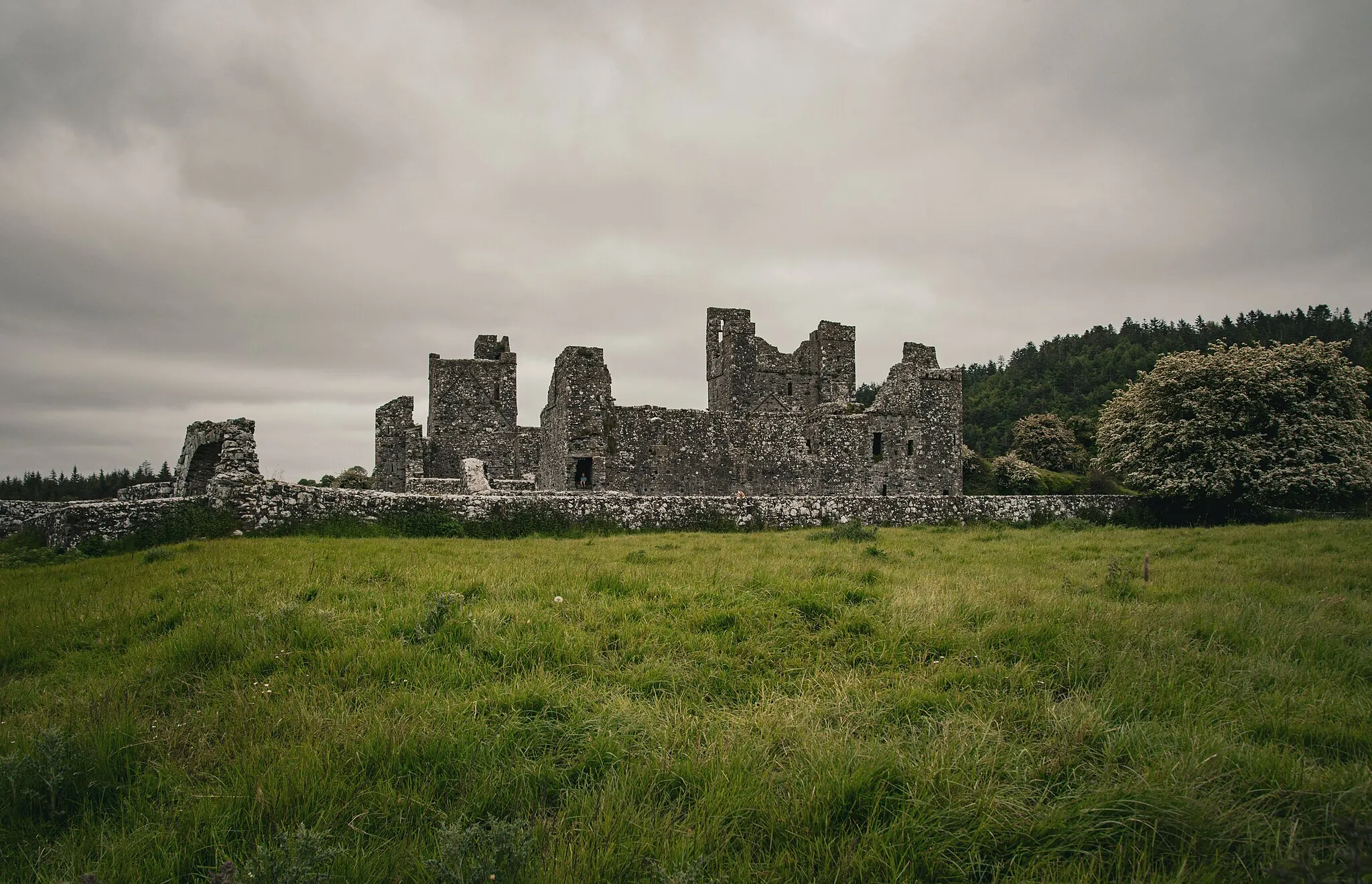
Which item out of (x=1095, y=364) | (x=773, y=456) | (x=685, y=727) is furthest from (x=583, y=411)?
(x=1095, y=364)

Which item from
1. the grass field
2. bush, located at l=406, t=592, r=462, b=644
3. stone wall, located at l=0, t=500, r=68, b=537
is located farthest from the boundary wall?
bush, located at l=406, t=592, r=462, b=644

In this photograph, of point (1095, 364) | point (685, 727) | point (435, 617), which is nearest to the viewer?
point (685, 727)

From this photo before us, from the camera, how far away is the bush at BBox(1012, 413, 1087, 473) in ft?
163

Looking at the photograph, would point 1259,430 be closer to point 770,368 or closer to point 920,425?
point 920,425

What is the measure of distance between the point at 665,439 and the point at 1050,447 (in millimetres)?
39860

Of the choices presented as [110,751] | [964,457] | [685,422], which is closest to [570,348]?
[685,422]

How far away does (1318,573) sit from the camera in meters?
8.96

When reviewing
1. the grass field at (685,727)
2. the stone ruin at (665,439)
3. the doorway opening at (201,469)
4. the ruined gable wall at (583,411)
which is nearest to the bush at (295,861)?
the grass field at (685,727)

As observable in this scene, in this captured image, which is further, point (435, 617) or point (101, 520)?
point (101, 520)

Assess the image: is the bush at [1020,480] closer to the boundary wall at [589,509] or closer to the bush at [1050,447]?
the bush at [1050,447]

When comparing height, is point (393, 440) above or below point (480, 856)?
above

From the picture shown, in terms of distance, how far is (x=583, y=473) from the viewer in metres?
22.5

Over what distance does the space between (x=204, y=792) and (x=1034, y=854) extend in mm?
4324

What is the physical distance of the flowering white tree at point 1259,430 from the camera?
20.8m
